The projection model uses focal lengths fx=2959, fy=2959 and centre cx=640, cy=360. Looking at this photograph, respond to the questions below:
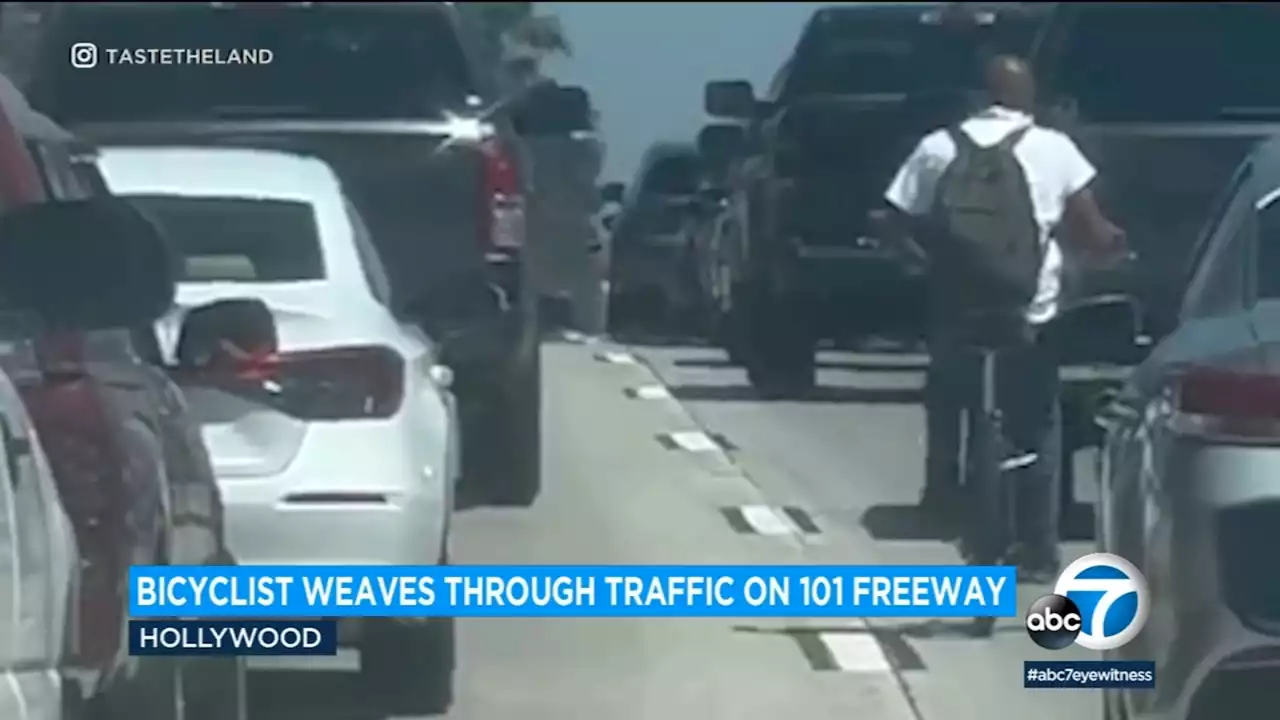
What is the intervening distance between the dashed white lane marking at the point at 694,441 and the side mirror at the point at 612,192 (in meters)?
0.46

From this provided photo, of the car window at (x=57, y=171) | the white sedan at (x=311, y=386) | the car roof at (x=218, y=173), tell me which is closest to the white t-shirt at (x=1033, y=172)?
the white sedan at (x=311, y=386)

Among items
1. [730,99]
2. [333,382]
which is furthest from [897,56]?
[333,382]

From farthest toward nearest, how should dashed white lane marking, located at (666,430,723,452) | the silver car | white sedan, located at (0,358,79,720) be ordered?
dashed white lane marking, located at (666,430,723,452)
the silver car
white sedan, located at (0,358,79,720)

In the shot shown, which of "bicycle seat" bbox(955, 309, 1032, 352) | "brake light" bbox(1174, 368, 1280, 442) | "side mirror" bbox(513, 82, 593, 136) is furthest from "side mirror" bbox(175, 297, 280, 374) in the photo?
"brake light" bbox(1174, 368, 1280, 442)

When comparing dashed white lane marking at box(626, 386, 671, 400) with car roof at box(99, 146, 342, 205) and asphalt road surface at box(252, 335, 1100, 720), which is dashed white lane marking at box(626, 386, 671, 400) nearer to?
asphalt road surface at box(252, 335, 1100, 720)

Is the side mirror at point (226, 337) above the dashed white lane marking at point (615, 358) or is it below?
above

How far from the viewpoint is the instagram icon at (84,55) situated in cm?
493

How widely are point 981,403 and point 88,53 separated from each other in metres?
1.62

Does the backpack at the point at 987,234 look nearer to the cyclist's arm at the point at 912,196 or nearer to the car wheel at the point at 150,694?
the cyclist's arm at the point at 912,196

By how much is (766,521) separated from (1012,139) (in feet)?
2.53

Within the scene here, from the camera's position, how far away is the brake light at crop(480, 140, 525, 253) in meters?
5.02

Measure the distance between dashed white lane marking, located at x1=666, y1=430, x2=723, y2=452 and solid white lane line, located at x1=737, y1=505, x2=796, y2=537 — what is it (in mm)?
146

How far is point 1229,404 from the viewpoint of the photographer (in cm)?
480

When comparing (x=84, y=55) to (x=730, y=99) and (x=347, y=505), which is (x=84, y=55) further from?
(x=730, y=99)
